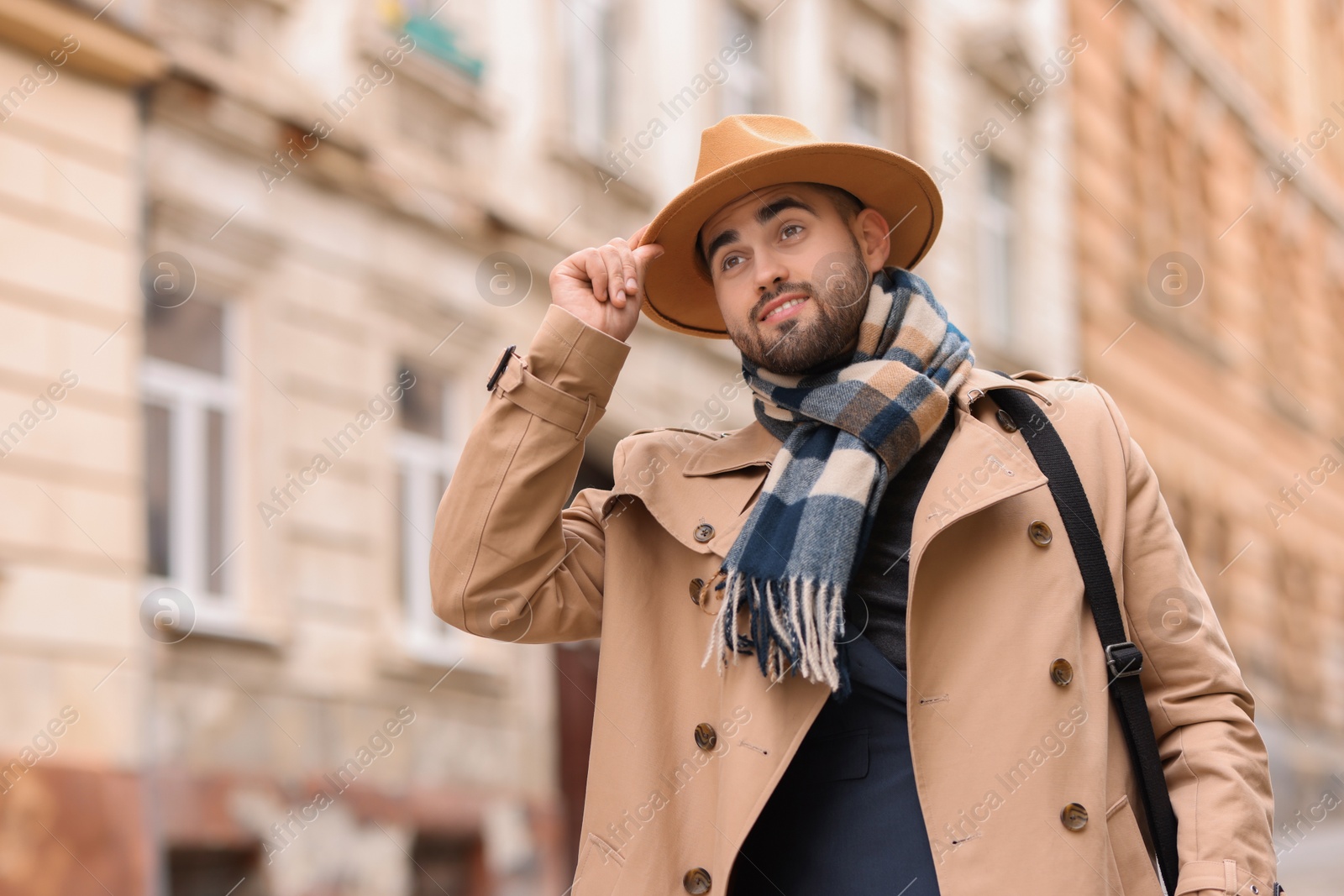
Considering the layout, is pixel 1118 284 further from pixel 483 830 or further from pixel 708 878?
pixel 708 878

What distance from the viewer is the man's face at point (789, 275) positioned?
302cm

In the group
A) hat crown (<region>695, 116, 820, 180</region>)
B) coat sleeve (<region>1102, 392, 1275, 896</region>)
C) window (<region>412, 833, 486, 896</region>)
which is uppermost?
window (<region>412, 833, 486, 896</region>)

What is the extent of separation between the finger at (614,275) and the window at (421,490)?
293 inches

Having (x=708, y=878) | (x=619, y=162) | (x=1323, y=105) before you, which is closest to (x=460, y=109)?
(x=619, y=162)

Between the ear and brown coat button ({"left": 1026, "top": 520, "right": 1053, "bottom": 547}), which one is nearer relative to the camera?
brown coat button ({"left": 1026, "top": 520, "right": 1053, "bottom": 547})

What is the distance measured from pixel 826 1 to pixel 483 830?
8745mm

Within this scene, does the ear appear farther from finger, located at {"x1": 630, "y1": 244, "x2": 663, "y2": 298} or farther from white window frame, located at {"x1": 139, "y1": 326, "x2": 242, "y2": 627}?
white window frame, located at {"x1": 139, "y1": 326, "x2": 242, "y2": 627}

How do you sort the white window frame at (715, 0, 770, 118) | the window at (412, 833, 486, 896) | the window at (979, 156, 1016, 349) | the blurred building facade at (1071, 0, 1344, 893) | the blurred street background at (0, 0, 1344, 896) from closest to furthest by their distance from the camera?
the blurred street background at (0, 0, 1344, 896)
the window at (412, 833, 486, 896)
the white window frame at (715, 0, 770, 118)
the window at (979, 156, 1016, 349)
the blurred building facade at (1071, 0, 1344, 893)

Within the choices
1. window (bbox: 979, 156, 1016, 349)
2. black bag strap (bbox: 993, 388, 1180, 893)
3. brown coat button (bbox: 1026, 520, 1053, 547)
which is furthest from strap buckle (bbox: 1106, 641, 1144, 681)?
window (bbox: 979, 156, 1016, 349)

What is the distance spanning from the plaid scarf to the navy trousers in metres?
0.13

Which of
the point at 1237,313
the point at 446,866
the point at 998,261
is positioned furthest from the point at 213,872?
the point at 1237,313

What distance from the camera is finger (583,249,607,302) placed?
3.08 metres

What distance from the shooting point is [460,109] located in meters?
11.3

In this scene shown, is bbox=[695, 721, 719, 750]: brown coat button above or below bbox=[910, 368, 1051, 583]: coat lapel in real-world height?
below
